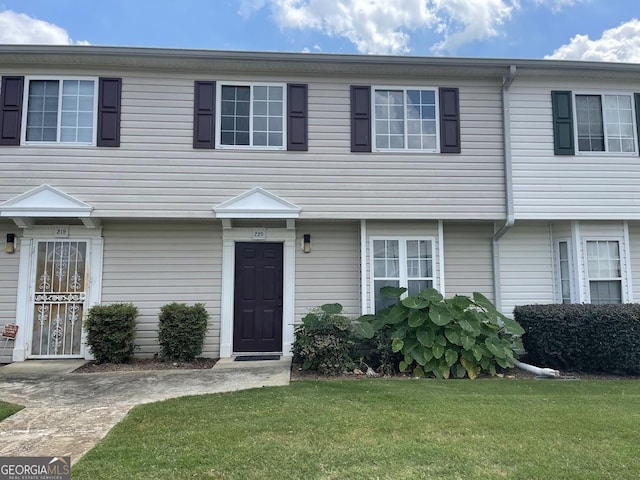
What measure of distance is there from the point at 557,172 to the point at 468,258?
7.21 ft

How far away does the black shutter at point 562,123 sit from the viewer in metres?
7.55

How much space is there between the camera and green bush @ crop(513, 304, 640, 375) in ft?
21.1

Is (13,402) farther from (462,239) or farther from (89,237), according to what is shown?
(462,239)

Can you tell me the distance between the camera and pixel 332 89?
7477 millimetres

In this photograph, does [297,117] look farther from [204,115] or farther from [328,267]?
[328,267]

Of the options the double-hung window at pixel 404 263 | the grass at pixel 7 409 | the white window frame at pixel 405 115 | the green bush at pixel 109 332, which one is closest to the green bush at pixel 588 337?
the double-hung window at pixel 404 263

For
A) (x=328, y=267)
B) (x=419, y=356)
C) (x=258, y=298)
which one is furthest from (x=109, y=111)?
(x=419, y=356)

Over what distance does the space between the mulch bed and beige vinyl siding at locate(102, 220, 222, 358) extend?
0.35 meters

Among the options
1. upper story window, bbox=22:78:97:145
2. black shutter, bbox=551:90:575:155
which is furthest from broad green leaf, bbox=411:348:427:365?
upper story window, bbox=22:78:97:145

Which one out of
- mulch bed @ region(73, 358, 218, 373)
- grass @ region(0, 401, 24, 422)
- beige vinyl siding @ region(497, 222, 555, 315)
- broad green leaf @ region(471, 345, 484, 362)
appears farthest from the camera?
beige vinyl siding @ region(497, 222, 555, 315)

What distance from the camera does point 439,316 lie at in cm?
625

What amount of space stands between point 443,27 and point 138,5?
992 cm

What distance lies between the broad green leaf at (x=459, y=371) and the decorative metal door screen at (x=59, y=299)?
627cm

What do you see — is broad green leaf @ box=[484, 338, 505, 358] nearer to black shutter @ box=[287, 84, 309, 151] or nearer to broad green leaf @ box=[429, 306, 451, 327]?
broad green leaf @ box=[429, 306, 451, 327]
